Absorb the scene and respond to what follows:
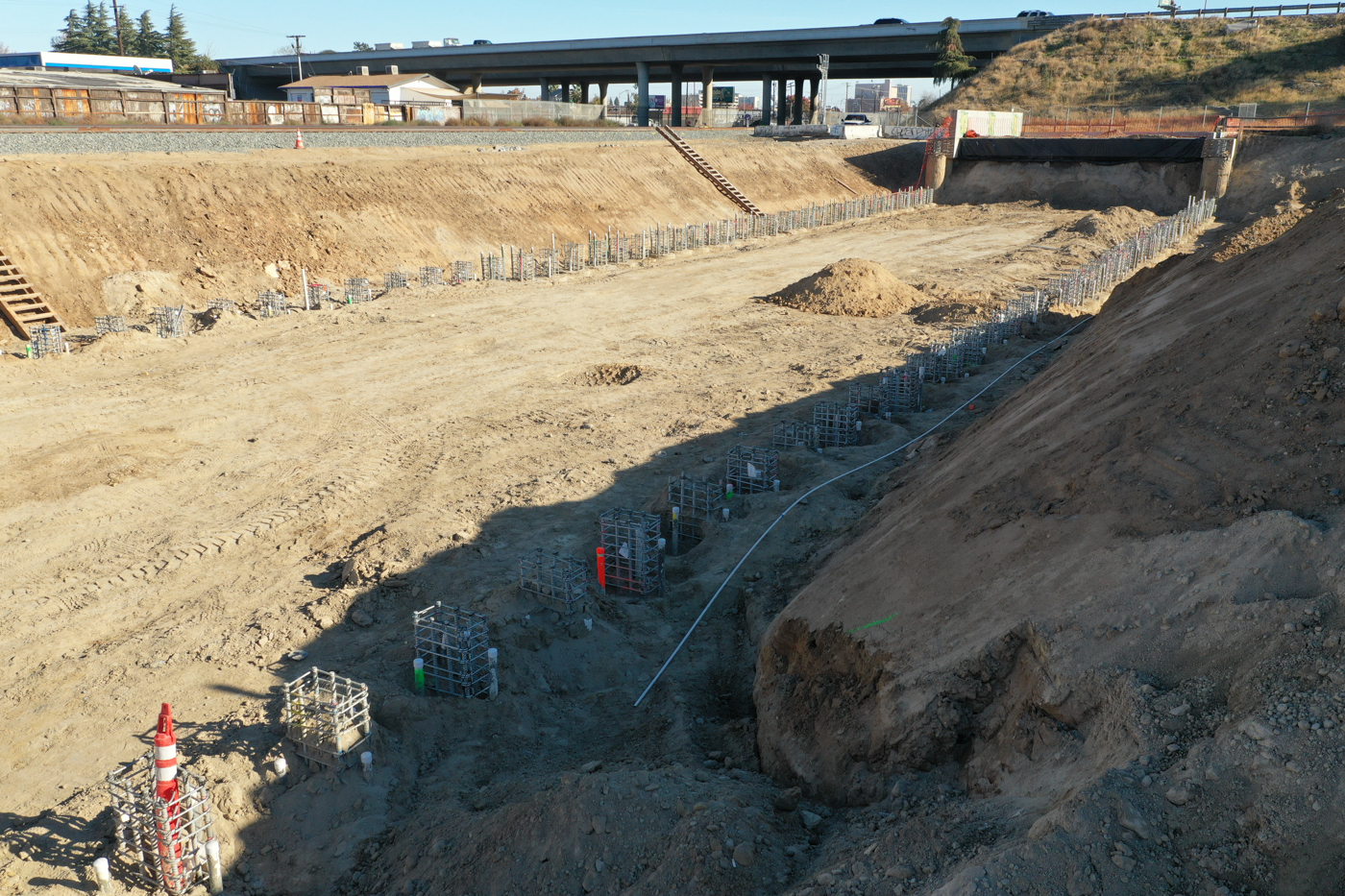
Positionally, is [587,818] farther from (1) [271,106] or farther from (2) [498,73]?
(2) [498,73]

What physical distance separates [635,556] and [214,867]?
627 cm

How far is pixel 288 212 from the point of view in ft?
103

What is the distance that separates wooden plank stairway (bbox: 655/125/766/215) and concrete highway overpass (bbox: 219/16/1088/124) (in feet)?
57.3

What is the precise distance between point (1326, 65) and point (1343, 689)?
70.0 m

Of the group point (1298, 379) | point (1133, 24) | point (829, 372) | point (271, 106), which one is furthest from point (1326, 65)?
point (1298, 379)

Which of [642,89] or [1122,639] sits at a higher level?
[642,89]

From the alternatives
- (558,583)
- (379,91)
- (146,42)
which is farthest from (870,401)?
(146,42)

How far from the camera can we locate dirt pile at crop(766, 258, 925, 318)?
27438 mm

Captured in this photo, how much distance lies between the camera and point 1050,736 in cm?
656

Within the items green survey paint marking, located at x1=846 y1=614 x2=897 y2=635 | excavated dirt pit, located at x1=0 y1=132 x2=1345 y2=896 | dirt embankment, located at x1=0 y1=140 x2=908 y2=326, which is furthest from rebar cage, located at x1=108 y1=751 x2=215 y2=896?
dirt embankment, located at x1=0 y1=140 x2=908 y2=326

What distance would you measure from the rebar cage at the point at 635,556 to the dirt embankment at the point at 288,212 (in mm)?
19449

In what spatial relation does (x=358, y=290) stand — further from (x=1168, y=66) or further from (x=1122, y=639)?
(x=1168, y=66)

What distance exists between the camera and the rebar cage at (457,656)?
9789 mm

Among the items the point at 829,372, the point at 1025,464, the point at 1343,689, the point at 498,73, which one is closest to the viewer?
the point at 1343,689
